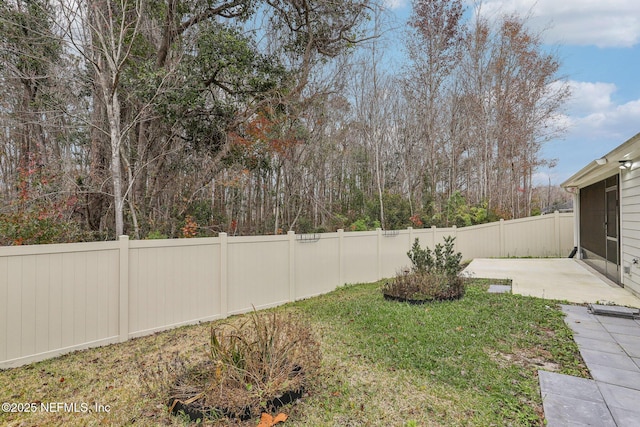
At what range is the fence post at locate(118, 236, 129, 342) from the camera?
12.1ft

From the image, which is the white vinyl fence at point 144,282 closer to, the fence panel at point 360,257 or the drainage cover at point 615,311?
the fence panel at point 360,257

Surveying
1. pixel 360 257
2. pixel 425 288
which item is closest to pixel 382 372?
pixel 425 288

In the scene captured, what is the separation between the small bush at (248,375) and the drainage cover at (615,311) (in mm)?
3951

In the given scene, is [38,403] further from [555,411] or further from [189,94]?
[189,94]

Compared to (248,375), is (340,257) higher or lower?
higher

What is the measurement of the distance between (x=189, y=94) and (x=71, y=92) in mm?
2248

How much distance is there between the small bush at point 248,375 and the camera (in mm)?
2115

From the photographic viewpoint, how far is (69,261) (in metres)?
3.34

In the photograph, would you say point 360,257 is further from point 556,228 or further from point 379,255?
point 556,228

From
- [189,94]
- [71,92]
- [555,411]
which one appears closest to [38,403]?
[555,411]

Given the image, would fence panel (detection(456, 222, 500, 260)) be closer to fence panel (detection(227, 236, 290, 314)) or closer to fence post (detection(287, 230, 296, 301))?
fence post (detection(287, 230, 296, 301))

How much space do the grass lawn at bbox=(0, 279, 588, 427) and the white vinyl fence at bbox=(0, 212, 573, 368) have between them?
0.70ft

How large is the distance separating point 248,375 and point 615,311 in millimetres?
4677

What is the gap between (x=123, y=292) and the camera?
146 inches
